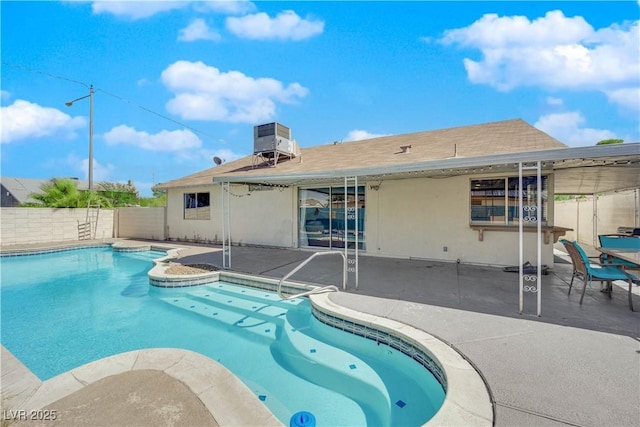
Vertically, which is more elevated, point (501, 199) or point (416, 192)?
point (416, 192)

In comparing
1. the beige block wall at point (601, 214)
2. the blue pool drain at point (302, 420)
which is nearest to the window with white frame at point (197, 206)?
the blue pool drain at point (302, 420)

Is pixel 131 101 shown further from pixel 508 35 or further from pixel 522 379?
pixel 522 379

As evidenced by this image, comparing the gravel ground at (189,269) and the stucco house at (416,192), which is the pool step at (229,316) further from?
the stucco house at (416,192)

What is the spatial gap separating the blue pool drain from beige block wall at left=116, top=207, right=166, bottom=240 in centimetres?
1614

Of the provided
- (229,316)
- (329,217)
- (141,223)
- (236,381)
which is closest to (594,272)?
(236,381)

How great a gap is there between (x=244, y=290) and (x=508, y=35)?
9.97m

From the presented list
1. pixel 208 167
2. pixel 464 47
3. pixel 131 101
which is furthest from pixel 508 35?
pixel 131 101

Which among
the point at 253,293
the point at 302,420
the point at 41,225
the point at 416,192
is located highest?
the point at 416,192

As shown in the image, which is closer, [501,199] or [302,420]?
[302,420]

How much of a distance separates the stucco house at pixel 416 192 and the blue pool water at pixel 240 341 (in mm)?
2706

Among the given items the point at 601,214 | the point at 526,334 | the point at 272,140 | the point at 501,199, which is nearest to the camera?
Result: the point at 526,334

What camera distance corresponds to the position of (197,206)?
49.5 ft

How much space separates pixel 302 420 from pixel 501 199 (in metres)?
8.20

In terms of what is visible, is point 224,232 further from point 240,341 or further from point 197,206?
point 240,341
